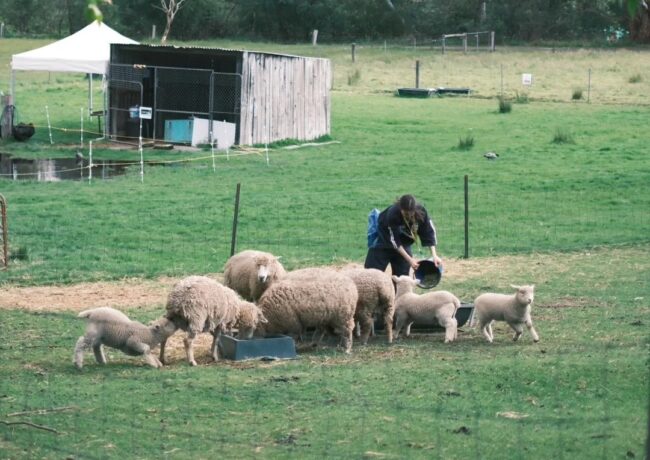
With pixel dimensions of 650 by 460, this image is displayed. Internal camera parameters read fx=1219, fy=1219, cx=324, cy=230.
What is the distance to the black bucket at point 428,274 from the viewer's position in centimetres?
1460

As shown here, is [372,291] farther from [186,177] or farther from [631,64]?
[631,64]

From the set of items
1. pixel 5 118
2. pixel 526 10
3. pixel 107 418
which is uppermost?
pixel 526 10

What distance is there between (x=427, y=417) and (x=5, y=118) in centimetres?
2946

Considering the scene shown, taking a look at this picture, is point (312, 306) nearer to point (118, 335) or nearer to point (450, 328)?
point (450, 328)

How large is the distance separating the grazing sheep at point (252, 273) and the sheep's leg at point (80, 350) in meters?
2.63

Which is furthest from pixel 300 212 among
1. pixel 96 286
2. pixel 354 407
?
pixel 354 407

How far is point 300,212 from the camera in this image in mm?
23625

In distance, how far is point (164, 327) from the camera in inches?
479

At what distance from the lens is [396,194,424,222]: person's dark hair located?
14.0 meters

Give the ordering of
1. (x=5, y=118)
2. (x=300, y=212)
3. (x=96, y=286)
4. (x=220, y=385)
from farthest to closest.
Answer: (x=5, y=118) → (x=300, y=212) → (x=96, y=286) → (x=220, y=385)

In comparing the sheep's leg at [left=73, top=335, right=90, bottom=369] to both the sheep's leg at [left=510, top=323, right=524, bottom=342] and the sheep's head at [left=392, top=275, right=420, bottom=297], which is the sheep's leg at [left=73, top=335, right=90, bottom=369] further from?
the sheep's leg at [left=510, top=323, right=524, bottom=342]

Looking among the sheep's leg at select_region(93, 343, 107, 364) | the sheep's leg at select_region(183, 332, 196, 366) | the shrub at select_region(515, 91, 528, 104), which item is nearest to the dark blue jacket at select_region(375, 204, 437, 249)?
the sheep's leg at select_region(183, 332, 196, 366)

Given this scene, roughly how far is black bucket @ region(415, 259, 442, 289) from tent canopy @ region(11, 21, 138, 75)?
2416 cm

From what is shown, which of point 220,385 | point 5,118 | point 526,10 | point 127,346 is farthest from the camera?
point 526,10
